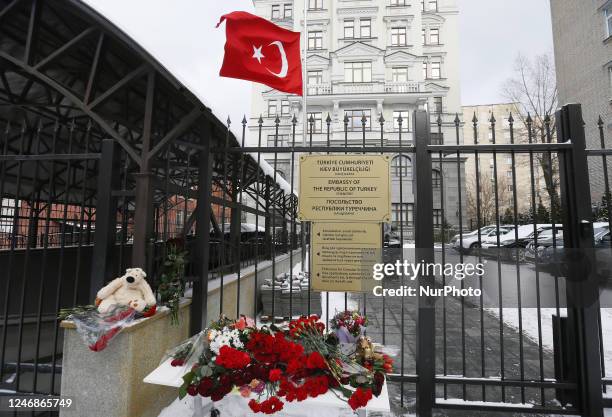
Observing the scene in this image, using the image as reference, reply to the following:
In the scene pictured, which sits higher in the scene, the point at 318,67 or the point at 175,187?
the point at 318,67

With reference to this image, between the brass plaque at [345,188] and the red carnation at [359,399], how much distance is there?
1.63 meters

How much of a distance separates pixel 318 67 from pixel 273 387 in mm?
33720

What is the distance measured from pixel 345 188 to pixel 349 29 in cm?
3505

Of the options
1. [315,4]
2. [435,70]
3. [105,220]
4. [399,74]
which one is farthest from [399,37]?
[105,220]

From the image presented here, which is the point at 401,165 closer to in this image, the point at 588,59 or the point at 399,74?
the point at 588,59

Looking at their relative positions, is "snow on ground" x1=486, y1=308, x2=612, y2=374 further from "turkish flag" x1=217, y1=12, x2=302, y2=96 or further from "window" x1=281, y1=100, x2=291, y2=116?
"window" x1=281, y1=100, x2=291, y2=116

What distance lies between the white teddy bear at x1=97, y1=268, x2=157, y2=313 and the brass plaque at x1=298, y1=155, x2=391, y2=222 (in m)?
1.59

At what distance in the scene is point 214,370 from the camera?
8.08 ft

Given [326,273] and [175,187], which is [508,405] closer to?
[326,273]

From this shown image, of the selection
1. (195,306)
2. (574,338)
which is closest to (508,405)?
(574,338)

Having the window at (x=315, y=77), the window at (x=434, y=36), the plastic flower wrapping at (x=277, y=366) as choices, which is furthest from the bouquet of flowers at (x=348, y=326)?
the window at (x=434, y=36)

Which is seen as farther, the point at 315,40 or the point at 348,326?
the point at 315,40

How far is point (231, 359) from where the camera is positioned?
241 cm

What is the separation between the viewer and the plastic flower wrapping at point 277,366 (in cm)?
232
